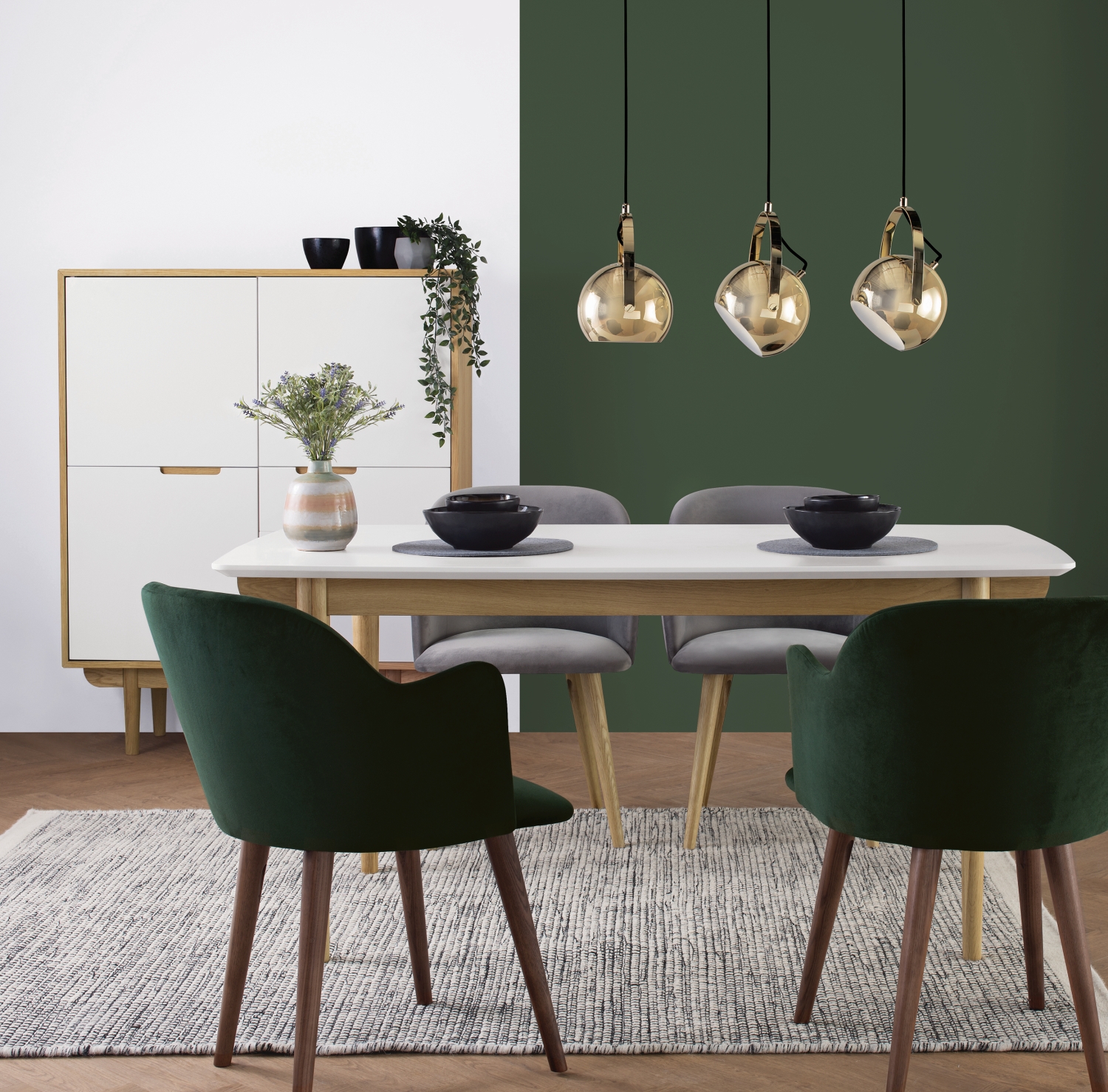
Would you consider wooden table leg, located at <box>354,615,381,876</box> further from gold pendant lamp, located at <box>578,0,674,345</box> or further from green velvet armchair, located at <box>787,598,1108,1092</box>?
green velvet armchair, located at <box>787,598,1108,1092</box>

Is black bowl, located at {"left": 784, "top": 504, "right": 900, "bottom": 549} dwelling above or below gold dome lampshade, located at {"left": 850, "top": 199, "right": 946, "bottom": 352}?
below

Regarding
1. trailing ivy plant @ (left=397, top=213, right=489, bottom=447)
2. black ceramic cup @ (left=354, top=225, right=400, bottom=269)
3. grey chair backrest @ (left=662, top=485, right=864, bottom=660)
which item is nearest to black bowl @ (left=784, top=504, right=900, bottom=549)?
grey chair backrest @ (left=662, top=485, right=864, bottom=660)

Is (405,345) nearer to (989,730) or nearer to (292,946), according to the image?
(292,946)

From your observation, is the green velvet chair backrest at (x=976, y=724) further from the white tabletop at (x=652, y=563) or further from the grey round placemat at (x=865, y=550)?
the grey round placemat at (x=865, y=550)

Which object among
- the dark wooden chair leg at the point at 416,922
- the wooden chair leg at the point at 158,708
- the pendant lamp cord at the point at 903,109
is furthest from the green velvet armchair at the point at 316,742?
the wooden chair leg at the point at 158,708

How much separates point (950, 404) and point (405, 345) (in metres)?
1.88

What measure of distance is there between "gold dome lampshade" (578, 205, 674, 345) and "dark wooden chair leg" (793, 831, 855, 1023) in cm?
99

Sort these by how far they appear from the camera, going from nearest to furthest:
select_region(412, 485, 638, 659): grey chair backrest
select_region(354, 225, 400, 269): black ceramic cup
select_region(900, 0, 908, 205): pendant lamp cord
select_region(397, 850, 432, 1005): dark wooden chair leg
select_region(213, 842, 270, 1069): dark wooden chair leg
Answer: select_region(213, 842, 270, 1069): dark wooden chair leg < select_region(397, 850, 432, 1005): dark wooden chair leg < select_region(900, 0, 908, 205): pendant lamp cord < select_region(412, 485, 638, 659): grey chair backrest < select_region(354, 225, 400, 269): black ceramic cup

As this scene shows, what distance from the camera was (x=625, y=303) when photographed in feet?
7.62

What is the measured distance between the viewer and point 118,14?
4156mm

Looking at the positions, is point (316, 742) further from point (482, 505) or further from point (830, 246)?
point (830, 246)

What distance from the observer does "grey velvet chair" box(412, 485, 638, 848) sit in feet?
9.75

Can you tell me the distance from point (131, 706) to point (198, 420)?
0.97 m

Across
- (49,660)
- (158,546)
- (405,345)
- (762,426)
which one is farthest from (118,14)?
(762,426)
